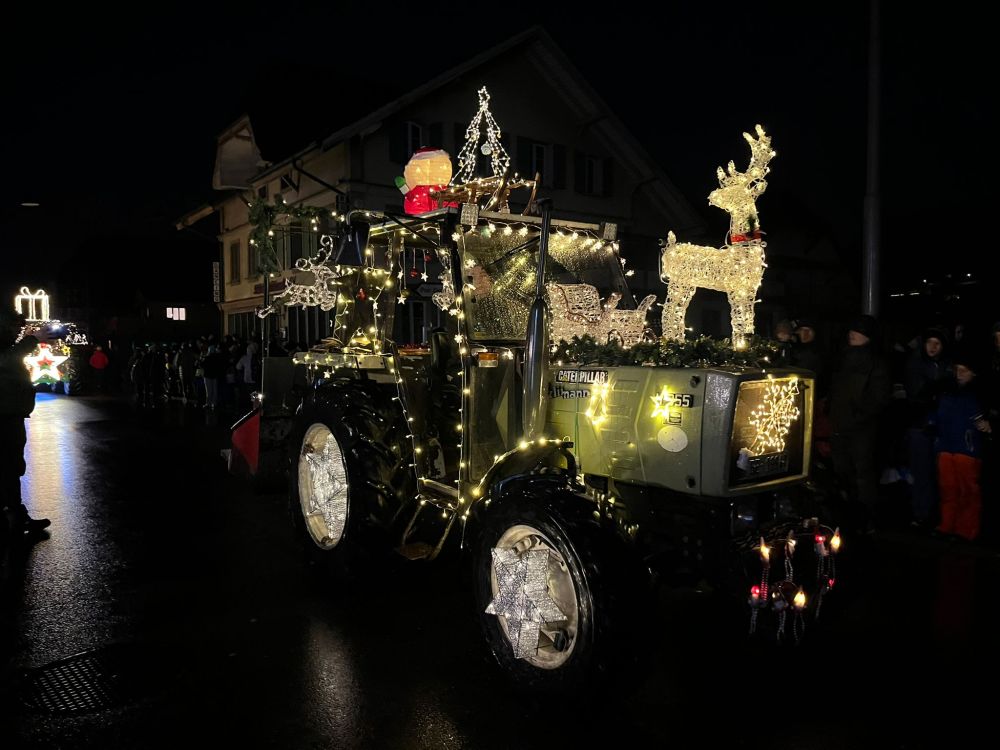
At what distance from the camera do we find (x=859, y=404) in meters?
6.94

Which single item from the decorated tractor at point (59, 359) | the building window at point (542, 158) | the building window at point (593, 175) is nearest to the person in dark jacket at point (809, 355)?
the building window at point (542, 158)

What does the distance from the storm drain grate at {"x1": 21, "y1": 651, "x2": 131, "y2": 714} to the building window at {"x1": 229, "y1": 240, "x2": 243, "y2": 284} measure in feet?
82.8

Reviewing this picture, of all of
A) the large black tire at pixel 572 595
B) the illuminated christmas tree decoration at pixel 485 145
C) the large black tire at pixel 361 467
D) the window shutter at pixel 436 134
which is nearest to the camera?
the large black tire at pixel 572 595

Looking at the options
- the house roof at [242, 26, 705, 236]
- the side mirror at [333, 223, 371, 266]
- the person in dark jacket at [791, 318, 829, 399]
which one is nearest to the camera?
the side mirror at [333, 223, 371, 266]

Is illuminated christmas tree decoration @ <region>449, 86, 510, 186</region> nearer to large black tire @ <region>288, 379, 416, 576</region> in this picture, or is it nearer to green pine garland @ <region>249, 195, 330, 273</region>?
green pine garland @ <region>249, 195, 330, 273</region>

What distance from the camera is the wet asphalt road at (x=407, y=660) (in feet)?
11.6

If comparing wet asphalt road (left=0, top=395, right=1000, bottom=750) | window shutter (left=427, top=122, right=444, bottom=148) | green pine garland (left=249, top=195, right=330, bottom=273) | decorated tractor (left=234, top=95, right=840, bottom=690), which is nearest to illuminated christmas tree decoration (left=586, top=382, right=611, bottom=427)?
decorated tractor (left=234, top=95, right=840, bottom=690)

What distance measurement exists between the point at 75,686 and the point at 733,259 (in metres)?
4.72

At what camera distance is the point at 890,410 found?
7.98 m

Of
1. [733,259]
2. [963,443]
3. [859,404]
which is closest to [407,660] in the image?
[733,259]

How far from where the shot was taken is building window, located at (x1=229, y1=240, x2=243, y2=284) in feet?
92.2

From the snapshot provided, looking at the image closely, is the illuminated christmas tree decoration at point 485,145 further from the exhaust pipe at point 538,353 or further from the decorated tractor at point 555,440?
the exhaust pipe at point 538,353

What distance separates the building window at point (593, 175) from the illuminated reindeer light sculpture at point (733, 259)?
61.5ft

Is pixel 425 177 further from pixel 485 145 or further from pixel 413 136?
pixel 413 136
